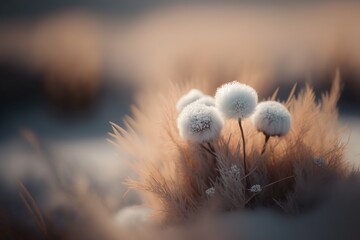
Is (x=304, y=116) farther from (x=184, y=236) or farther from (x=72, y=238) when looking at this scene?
(x=72, y=238)

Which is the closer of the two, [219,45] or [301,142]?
[301,142]

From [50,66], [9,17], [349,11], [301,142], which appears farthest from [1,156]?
[349,11]

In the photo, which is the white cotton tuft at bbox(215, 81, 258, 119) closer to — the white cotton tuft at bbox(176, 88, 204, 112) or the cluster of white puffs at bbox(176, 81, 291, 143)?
the cluster of white puffs at bbox(176, 81, 291, 143)

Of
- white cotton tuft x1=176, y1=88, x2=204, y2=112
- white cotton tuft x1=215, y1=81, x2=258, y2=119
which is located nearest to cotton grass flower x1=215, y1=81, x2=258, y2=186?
white cotton tuft x1=215, y1=81, x2=258, y2=119

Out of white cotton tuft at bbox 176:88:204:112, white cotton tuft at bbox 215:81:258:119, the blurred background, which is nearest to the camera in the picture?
white cotton tuft at bbox 215:81:258:119

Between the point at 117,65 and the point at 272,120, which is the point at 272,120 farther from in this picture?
the point at 117,65

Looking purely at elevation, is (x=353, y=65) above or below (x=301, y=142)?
above

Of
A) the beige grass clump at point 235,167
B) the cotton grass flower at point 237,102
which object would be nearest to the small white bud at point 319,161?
the beige grass clump at point 235,167

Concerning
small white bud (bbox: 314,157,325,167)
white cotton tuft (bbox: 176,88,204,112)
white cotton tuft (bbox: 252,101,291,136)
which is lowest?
small white bud (bbox: 314,157,325,167)
